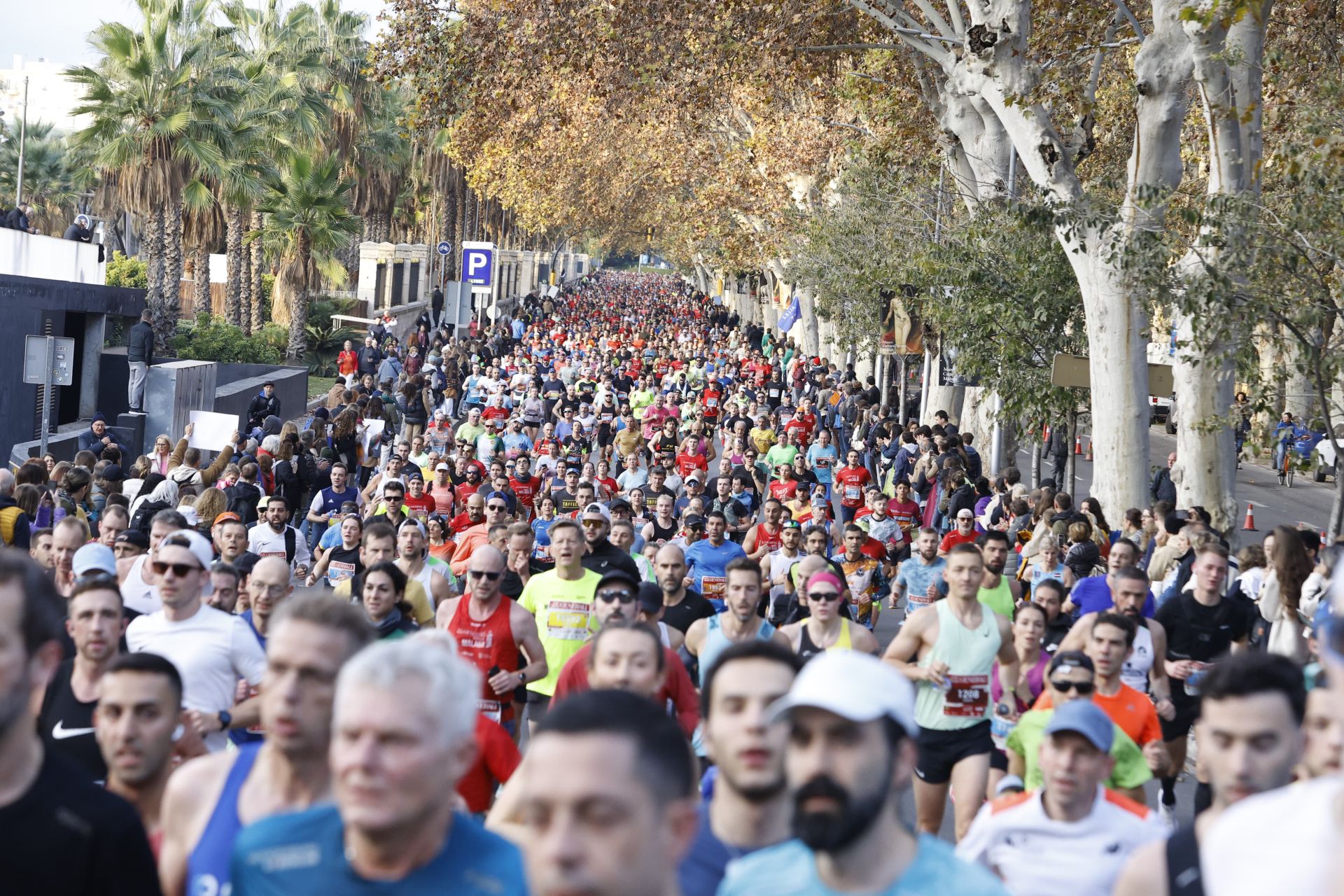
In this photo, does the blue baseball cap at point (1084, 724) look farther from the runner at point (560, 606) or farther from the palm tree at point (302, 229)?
the palm tree at point (302, 229)

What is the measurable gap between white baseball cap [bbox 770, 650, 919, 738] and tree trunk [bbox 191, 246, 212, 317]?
40.6 m

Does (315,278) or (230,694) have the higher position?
(315,278)

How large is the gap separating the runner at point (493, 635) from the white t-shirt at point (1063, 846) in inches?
138

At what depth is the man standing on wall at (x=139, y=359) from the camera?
26.8m

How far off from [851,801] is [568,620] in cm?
590

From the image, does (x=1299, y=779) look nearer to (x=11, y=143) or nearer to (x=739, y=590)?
(x=739, y=590)

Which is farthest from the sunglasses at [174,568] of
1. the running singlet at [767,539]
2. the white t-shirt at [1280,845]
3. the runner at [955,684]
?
the running singlet at [767,539]

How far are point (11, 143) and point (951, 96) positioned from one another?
59936 millimetres

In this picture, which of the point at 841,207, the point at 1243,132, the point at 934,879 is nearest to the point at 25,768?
the point at 934,879

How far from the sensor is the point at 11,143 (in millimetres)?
73062

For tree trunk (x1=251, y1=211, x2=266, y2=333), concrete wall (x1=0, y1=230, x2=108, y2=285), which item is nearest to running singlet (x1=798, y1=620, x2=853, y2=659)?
concrete wall (x1=0, y1=230, x2=108, y2=285)

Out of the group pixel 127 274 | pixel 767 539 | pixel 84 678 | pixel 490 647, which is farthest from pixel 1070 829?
pixel 127 274

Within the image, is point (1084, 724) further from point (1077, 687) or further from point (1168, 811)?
point (1168, 811)

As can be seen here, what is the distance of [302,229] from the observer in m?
42.0
